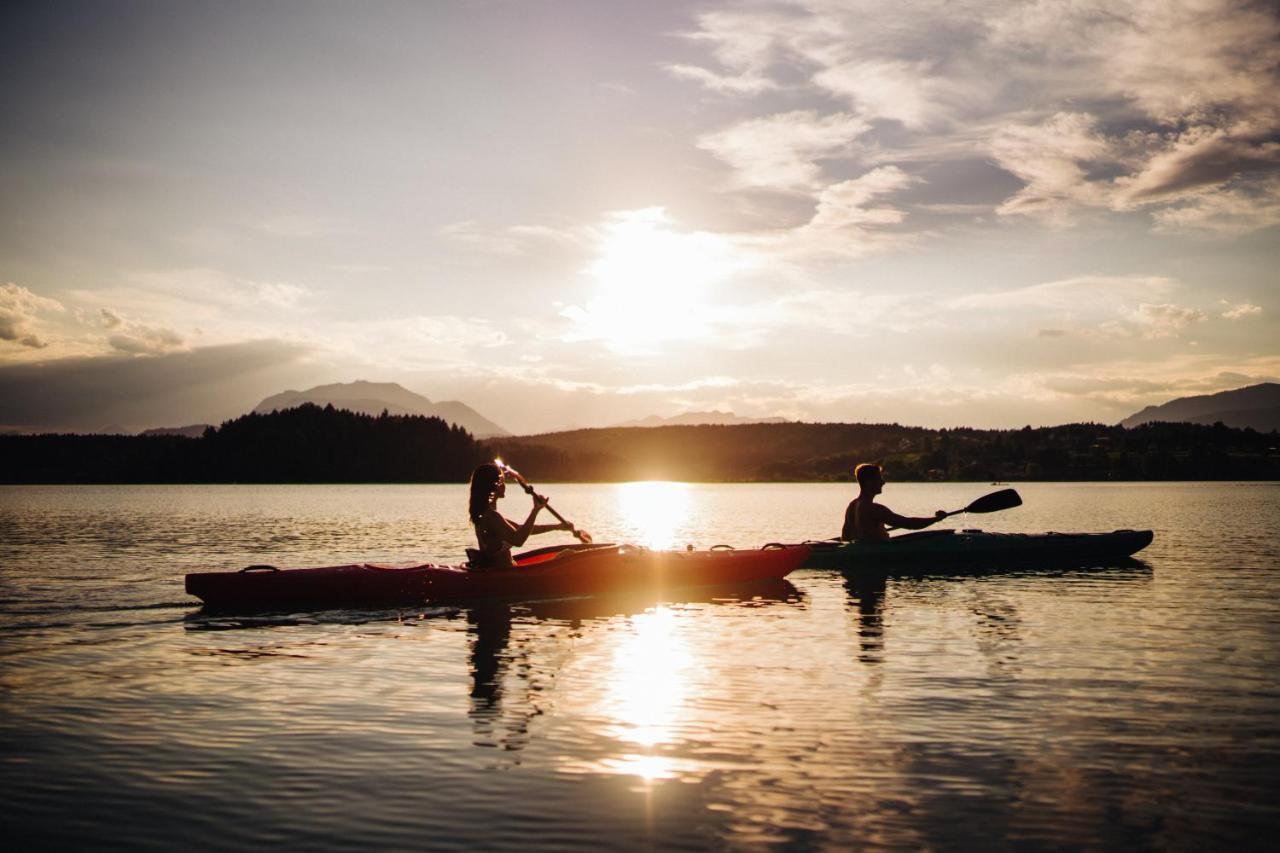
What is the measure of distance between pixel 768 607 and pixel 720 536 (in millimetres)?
28542

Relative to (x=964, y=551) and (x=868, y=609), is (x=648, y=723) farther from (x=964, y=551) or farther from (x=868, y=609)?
(x=964, y=551)

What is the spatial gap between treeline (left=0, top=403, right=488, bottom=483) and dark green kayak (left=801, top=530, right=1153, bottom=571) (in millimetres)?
155270

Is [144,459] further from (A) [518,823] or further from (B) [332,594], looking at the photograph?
(A) [518,823]

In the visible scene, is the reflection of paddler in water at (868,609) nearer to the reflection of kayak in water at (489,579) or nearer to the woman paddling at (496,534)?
the reflection of kayak in water at (489,579)

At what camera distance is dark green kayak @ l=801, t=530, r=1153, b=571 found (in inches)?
987

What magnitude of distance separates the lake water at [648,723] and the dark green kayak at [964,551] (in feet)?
12.3

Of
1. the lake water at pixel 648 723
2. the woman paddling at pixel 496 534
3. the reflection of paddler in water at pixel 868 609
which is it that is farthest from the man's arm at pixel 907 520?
the woman paddling at pixel 496 534

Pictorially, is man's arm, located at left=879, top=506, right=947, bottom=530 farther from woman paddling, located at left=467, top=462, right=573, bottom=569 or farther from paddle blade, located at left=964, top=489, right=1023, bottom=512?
woman paddling, located at left=467, top=462, right=573, bottom=569

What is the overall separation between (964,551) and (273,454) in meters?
164

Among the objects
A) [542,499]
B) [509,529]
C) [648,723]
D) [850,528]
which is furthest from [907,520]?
[648,723]

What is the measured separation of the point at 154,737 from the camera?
9781 mm

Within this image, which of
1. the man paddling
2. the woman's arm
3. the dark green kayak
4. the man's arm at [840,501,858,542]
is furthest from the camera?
the man's arm at [840,501,858,542]

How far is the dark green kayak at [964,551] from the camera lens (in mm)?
25062

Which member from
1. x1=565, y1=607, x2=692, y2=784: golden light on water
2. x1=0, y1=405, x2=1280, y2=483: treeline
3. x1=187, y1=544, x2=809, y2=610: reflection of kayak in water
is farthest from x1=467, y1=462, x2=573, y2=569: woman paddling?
x1=0, y1=405, x2=1280, y2=483: treeline
